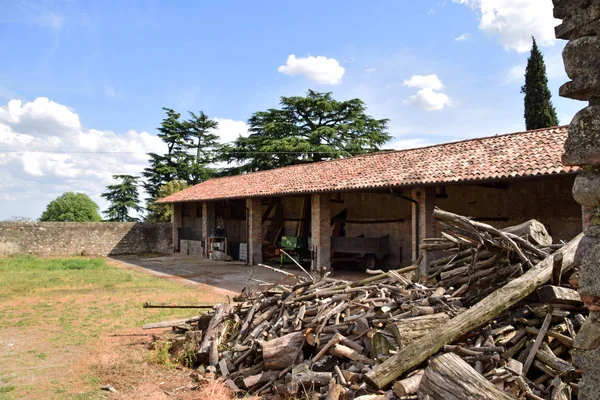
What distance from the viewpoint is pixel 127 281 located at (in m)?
16.4

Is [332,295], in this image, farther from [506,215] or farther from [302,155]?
[302,155]

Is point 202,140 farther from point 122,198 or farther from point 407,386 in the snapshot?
point 407,386

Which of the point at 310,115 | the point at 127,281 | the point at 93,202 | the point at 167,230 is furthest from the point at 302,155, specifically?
the point at 93,202

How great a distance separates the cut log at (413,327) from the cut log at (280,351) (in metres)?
1.42

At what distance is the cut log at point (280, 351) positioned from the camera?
5.84 meters

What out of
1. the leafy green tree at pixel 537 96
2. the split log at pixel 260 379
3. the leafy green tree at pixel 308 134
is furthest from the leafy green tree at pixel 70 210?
the split log at pixel 260 379

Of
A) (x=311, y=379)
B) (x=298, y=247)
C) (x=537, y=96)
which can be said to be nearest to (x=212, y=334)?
(x=311, y=379)

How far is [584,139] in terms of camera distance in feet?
8.52

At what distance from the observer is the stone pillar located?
255 centimetres

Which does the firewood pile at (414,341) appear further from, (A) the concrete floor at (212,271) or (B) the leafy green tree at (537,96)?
(B) the leafy green tree at (537,96)

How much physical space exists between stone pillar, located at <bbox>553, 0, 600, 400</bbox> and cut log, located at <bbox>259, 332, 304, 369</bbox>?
3.84 m

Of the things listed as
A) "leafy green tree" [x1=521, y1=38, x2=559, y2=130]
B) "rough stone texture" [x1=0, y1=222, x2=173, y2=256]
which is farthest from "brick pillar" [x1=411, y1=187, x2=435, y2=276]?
"rough stone texture" [x1=0, y1=222, x2=173, y2=256]

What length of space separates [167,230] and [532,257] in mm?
Result: 27724

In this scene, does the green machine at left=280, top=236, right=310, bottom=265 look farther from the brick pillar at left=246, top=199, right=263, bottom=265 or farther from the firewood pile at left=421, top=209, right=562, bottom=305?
the firewood pile at left=421, top=209, right=562, bottom=305
